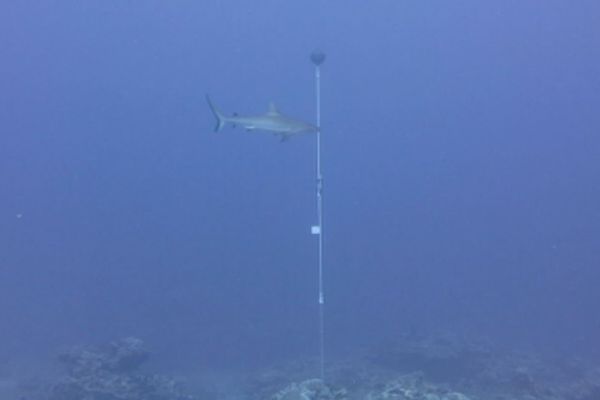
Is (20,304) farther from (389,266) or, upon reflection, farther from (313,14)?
(313,14)

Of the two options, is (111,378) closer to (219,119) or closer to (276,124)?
(219,119)

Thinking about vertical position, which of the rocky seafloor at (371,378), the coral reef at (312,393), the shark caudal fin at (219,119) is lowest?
the rocky seafloor at (371,378)

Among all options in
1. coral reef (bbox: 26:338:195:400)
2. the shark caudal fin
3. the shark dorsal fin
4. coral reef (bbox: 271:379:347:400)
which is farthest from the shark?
coral reef (bbox: 26:338:195:400)

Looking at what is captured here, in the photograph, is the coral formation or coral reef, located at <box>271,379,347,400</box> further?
the coral formation

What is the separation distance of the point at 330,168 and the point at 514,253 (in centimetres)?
4544

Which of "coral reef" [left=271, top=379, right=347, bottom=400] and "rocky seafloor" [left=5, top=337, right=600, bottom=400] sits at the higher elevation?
"coral reef" [left=271, top=379, right=347, bottom=400]

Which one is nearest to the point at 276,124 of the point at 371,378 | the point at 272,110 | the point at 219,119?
the point at 272,110

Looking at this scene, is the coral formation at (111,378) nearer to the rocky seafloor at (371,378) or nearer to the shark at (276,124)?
the rocky seafloor at (371,378)

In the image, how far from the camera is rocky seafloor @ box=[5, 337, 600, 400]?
11395mm

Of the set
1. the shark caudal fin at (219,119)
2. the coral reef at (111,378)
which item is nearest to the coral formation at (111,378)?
the coral reef at (111,378)

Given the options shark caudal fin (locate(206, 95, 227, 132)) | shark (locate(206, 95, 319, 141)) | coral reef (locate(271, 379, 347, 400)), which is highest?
shark caudal fin (locate(206, 95, 227, 132))

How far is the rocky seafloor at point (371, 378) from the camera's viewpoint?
1140cm

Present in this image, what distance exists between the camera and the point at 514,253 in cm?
8206

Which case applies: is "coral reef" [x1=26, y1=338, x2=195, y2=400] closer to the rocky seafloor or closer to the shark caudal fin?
the rocky seafloor
